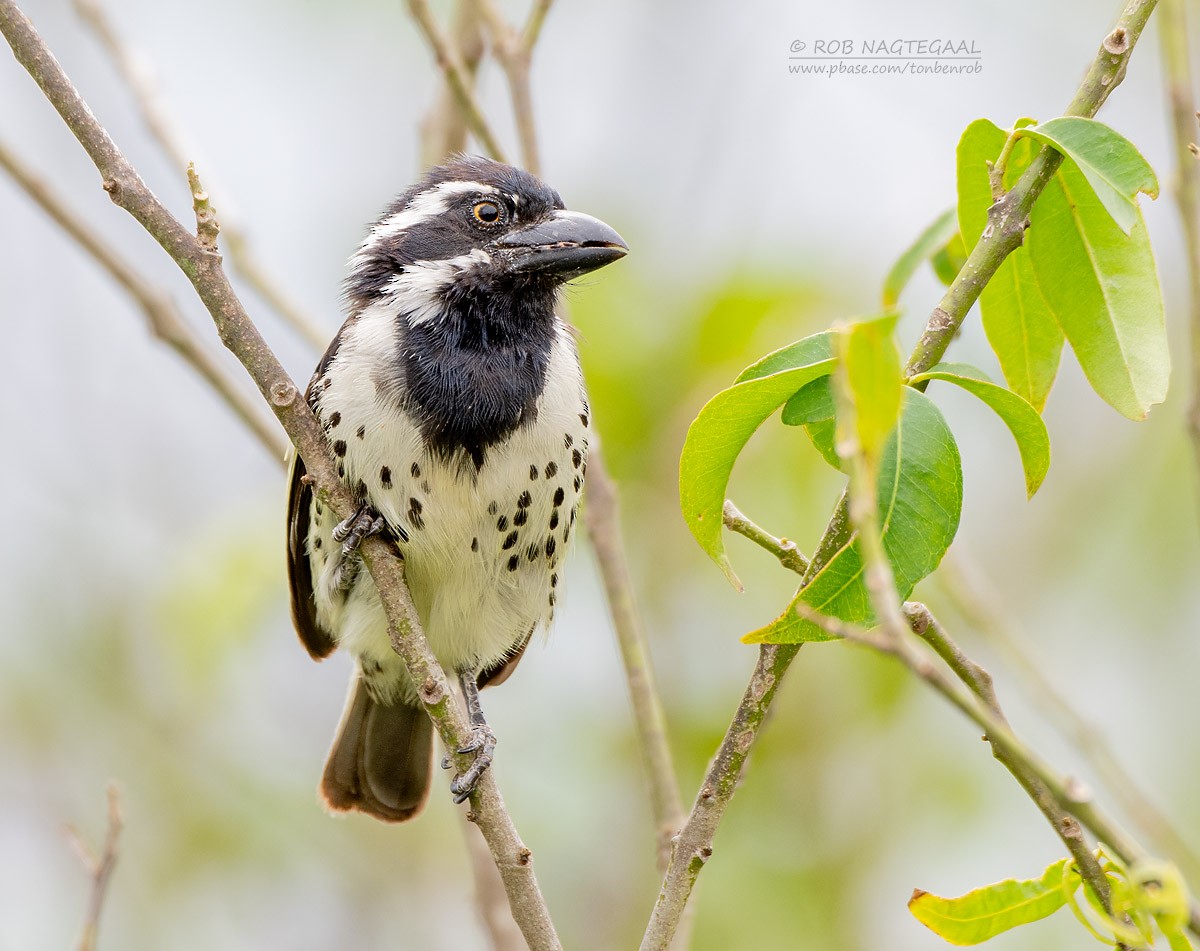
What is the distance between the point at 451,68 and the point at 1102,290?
223cm

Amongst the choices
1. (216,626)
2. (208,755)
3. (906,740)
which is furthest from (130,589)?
(906,740)

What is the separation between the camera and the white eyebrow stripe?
416 centimetres

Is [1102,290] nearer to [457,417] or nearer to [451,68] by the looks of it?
Result: [457,417]

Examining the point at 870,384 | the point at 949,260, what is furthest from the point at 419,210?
the point at 870,384

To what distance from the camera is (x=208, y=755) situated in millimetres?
6504

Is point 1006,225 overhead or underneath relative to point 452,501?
overhead

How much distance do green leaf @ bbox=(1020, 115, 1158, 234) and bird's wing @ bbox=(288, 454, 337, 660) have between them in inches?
98.1

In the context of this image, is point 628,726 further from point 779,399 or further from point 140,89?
point 779,399

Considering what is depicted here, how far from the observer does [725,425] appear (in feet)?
7.36

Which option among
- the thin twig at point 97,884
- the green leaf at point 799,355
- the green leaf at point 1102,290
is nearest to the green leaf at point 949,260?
the green leaf at point 1102,290

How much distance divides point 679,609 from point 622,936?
127 centimetres

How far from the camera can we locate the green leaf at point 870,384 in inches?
60.8

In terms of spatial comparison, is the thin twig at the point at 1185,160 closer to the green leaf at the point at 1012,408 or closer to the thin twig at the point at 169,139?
the green leaf at the point at 1012,408

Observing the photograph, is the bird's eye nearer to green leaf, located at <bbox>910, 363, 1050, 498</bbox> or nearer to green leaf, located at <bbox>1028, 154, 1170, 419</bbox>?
green leaf, located at <bbox>1028, 154, 1170, 419</bbox>
